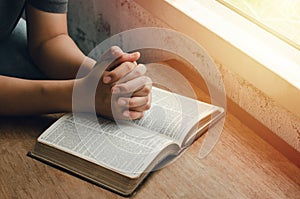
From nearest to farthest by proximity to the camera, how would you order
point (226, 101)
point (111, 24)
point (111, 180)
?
point (111, 180)
point (226, 101)
point (111, 24)

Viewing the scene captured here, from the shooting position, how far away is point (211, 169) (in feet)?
2.99

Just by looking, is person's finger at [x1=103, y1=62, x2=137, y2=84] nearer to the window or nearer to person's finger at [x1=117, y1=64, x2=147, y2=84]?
person's finger at [x1=117, y1=64, x2=147, y2=84]

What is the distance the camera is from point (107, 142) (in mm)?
902

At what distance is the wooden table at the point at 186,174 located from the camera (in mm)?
837

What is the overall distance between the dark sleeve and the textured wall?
0.85ft

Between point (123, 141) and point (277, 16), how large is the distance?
47 centimetres

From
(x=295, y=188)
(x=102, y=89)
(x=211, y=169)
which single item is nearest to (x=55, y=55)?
(x=102, y=89)

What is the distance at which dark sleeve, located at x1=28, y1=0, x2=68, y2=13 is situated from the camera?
1.22 metres

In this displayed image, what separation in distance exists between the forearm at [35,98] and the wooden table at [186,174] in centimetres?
2

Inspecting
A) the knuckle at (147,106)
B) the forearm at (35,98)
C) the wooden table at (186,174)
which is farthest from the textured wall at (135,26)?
the forearm at (35,98)

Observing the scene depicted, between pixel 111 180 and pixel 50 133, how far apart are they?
6.4 inches

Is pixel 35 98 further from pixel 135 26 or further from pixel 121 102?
pixel 135 26

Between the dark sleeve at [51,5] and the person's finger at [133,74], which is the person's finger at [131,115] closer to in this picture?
the person's finger at [133,74]

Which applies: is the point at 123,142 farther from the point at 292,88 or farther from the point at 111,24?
the point at 111,24
